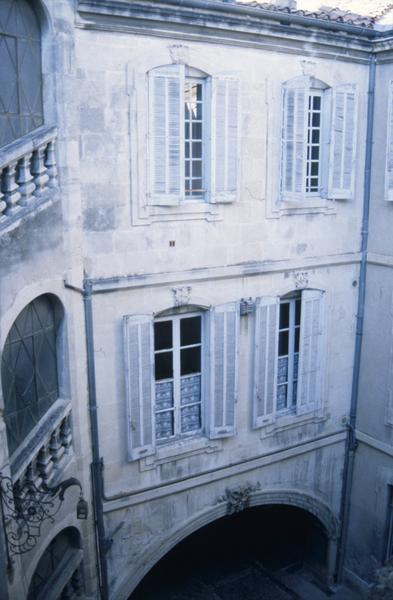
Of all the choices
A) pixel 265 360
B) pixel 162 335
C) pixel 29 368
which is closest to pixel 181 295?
pixel 162 335

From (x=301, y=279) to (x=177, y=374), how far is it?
9.47ft

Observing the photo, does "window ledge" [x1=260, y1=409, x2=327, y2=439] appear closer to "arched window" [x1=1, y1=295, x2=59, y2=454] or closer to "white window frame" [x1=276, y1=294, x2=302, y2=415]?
"white window frame" [x1=276, y1=294, x2=302, y2=415]

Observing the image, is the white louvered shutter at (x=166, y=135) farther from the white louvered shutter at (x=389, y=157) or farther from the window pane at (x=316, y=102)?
the white louvered shutter at (x=389, y=157)

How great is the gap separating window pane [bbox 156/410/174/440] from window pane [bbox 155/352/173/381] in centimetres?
63

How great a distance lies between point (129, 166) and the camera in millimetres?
9078

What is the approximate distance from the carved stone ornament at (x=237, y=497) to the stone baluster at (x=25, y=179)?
6637mm

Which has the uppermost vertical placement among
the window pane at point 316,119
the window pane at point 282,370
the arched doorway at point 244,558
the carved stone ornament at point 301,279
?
the window pane at point 316,119

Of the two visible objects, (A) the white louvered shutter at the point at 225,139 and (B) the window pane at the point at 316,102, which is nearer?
(A) the white louvered shutter at the point at 225,139

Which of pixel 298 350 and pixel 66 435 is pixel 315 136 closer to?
pixel 298 350

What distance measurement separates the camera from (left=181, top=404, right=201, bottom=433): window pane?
35.0ft

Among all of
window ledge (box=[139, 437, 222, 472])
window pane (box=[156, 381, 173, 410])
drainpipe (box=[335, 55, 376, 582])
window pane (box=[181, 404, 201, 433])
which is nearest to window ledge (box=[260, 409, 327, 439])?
drainpipe (box=[335, 55, 376, 582])

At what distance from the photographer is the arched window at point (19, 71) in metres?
7.09

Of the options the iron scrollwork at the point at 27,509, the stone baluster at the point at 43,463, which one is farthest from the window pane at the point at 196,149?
the iron scrollwork at the point at 27,509

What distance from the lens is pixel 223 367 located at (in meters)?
10.6
